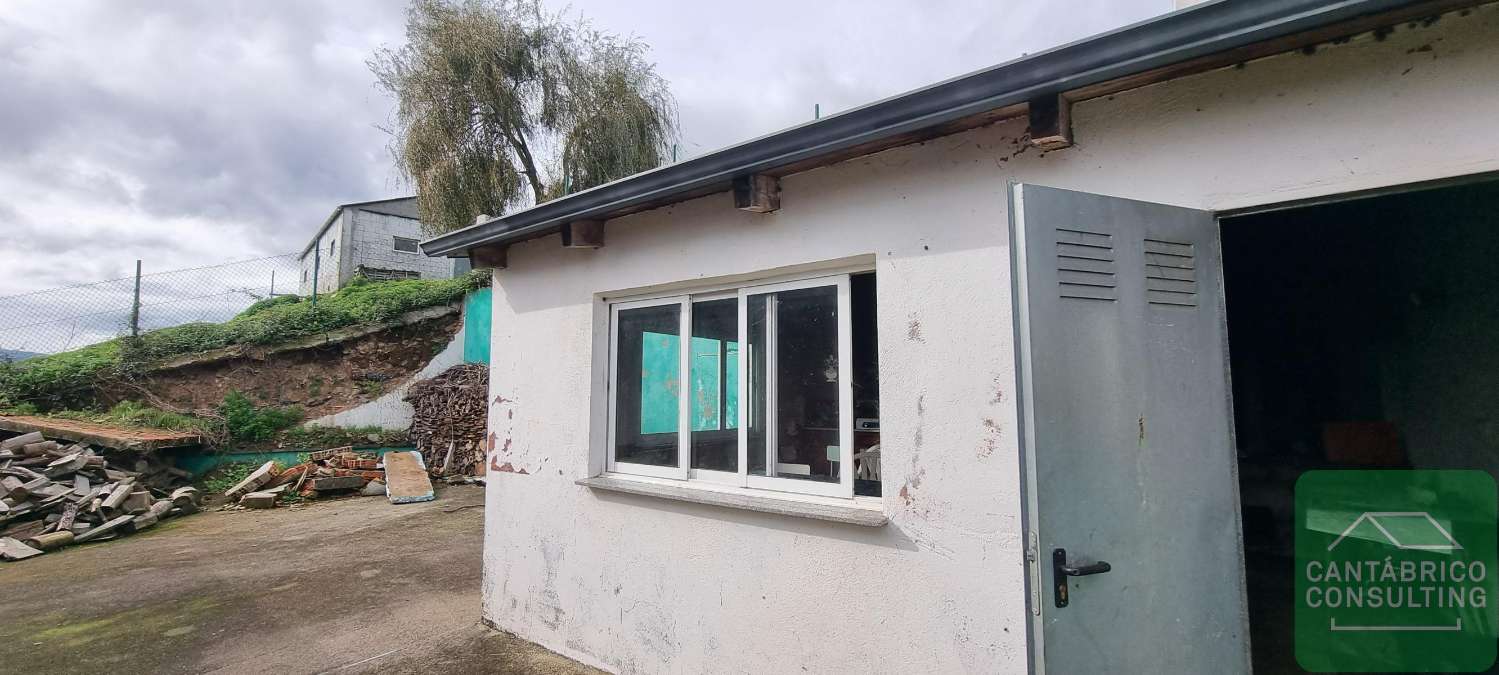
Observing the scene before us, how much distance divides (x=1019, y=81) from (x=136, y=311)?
45.9ft

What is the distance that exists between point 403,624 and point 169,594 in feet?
8.03

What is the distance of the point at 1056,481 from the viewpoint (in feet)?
5.85

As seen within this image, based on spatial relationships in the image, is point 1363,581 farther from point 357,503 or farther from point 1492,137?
point 357,503

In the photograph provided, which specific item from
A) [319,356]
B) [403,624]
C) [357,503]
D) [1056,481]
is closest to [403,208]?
[319,356]

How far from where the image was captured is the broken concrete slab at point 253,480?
357 inches

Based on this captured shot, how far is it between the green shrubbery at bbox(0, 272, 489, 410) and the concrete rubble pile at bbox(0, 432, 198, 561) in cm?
192

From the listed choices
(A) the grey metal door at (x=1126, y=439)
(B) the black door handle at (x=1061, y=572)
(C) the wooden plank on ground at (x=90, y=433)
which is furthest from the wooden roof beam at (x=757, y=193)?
(C) the wooden plank on ground at (x=90, y=433)

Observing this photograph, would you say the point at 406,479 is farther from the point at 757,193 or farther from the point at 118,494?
the point at 757,193

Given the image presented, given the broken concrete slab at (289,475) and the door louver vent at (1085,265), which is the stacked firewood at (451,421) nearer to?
the broken concrete slab at (289,475)

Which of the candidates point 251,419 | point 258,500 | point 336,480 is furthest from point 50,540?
point 251,419

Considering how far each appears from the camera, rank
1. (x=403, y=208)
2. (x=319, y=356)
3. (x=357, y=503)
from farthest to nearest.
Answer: (x=403, y=208) < (x=319, y=356) < (x=357, y=503)

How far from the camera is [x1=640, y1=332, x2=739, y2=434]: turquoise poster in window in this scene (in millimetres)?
3490

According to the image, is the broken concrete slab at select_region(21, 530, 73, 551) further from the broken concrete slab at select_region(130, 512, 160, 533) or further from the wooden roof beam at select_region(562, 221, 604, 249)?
the wooden roof beam at select_region(562, 221, 604, 249)

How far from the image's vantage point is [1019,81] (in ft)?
7.18
